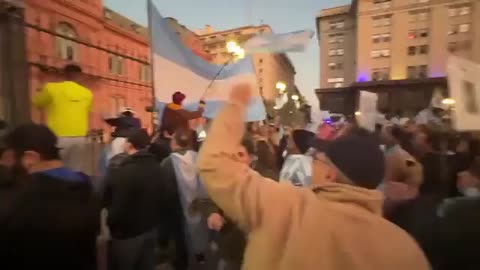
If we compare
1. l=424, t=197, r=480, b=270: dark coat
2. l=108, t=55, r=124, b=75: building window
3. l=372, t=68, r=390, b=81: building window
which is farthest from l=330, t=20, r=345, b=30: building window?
l=424, t=197, r=480, b=270: dark coat

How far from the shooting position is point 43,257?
6.77 feet

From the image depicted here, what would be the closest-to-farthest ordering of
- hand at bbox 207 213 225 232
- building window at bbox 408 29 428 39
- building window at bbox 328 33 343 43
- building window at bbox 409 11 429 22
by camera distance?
1. hand at bbox 207 213 225 232
2. building window at bbox 409 11 429 22
3. building window at bbox 408 29 428 39
4. building window at bbox 328 33 343 43

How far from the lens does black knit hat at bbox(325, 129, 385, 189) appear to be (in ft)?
5.39

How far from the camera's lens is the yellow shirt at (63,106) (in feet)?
14.0

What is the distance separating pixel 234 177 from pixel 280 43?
1986 mm

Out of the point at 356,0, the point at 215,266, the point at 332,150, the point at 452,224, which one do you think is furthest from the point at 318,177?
the point at 356,0

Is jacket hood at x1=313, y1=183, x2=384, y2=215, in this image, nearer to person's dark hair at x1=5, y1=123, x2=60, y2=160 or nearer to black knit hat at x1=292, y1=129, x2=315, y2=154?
person's dark hair at x1=5, y1=123, x2=60, y2=160

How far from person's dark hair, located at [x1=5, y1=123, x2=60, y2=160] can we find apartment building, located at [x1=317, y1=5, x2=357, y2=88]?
49818 millimetres

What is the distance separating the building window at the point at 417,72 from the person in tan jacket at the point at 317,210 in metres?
45.0

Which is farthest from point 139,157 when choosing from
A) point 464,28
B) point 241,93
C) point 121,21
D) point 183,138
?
point 464,28

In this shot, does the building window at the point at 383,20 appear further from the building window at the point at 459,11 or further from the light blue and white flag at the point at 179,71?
the light blue and white flag at the point at 179,71

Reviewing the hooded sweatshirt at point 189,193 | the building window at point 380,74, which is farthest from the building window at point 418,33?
the hooded sweatshirt at point 189,193

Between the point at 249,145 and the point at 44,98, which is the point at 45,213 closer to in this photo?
the point at 249,145

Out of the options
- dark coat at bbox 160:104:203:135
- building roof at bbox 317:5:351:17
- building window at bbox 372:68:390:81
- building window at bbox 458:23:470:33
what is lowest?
dark coat at bbox 160:104:203:135
